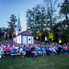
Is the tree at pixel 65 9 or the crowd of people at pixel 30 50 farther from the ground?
the tree at pixel 65 9

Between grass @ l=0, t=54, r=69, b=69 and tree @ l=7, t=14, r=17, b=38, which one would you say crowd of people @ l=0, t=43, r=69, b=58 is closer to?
grass @ l=0, t=54, r=69, b=69

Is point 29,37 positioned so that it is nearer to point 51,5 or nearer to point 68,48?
point 51,5

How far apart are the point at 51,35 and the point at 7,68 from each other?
85.0 ft

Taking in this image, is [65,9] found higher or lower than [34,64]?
higher

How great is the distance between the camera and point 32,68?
20.0 ft

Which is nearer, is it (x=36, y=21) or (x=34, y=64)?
(x=34, y=64)

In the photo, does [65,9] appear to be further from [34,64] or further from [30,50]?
[34,64]

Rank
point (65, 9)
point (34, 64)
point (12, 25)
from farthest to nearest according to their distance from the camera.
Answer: point (12, 25) → point (65, 9) → point (34, 64)

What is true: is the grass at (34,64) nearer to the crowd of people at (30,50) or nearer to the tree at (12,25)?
the crowd of people at (30,50)

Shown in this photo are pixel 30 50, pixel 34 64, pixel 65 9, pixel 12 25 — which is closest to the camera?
pixel 34 64

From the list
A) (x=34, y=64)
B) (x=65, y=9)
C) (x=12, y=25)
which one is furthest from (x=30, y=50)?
(x=12, y=25)

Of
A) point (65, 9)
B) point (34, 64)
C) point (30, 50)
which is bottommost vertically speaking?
point (34, 64)

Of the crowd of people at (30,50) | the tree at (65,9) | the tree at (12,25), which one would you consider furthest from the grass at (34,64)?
the tree at (12,25)

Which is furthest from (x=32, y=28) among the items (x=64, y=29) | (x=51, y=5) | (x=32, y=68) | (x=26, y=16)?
(x=32, y=68)
